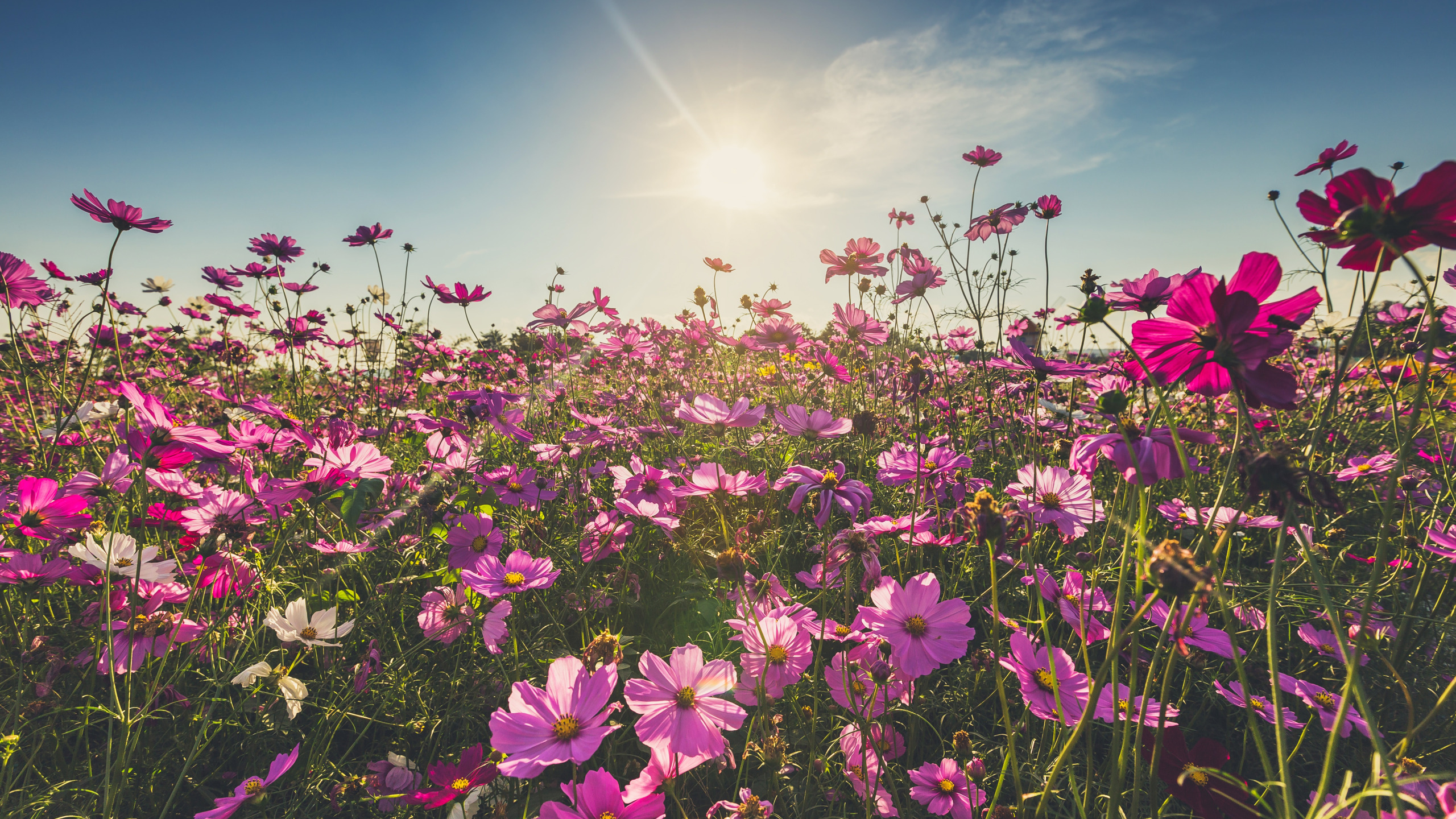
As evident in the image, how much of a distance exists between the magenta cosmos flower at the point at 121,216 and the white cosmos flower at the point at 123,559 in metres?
0.91

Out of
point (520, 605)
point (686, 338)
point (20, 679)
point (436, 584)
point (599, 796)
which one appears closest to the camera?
point (599, 796)

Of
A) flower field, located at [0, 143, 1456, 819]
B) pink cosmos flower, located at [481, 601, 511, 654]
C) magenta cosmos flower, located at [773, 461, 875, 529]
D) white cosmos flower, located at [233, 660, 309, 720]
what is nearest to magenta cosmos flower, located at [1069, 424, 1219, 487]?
flower field, located at [0, 143, 1456, 819]

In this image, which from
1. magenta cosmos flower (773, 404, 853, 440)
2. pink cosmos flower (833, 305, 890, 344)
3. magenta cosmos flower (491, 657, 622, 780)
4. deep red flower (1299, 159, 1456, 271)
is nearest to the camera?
deep red flower (1299, 159, 1456, 271)

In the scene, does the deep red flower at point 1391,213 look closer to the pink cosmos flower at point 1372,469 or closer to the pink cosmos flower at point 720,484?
the pink cosmos flower at point 720,484

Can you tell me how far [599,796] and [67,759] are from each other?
3.99 feet

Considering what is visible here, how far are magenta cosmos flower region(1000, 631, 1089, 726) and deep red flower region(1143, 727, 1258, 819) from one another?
0.34 ft

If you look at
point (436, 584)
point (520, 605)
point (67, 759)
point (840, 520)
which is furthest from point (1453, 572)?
point (67, 759)

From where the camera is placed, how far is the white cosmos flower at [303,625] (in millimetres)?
1043

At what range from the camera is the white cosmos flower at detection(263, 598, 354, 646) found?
1.04 metres

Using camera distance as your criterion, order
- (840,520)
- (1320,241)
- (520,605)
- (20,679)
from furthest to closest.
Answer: (840,520) < (520,605) < (20,679) < (1320,241)

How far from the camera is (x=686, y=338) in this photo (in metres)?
3.18

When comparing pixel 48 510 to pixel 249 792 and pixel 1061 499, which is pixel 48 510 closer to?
pixel 249 792

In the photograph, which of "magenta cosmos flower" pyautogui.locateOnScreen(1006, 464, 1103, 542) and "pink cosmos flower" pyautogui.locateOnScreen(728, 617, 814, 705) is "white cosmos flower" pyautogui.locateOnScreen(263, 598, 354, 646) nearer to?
"pink cosmos flower" pyautogui.locateOnScreen(728, 617, 814, 705)

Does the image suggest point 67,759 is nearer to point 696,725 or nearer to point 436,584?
point 436,584
